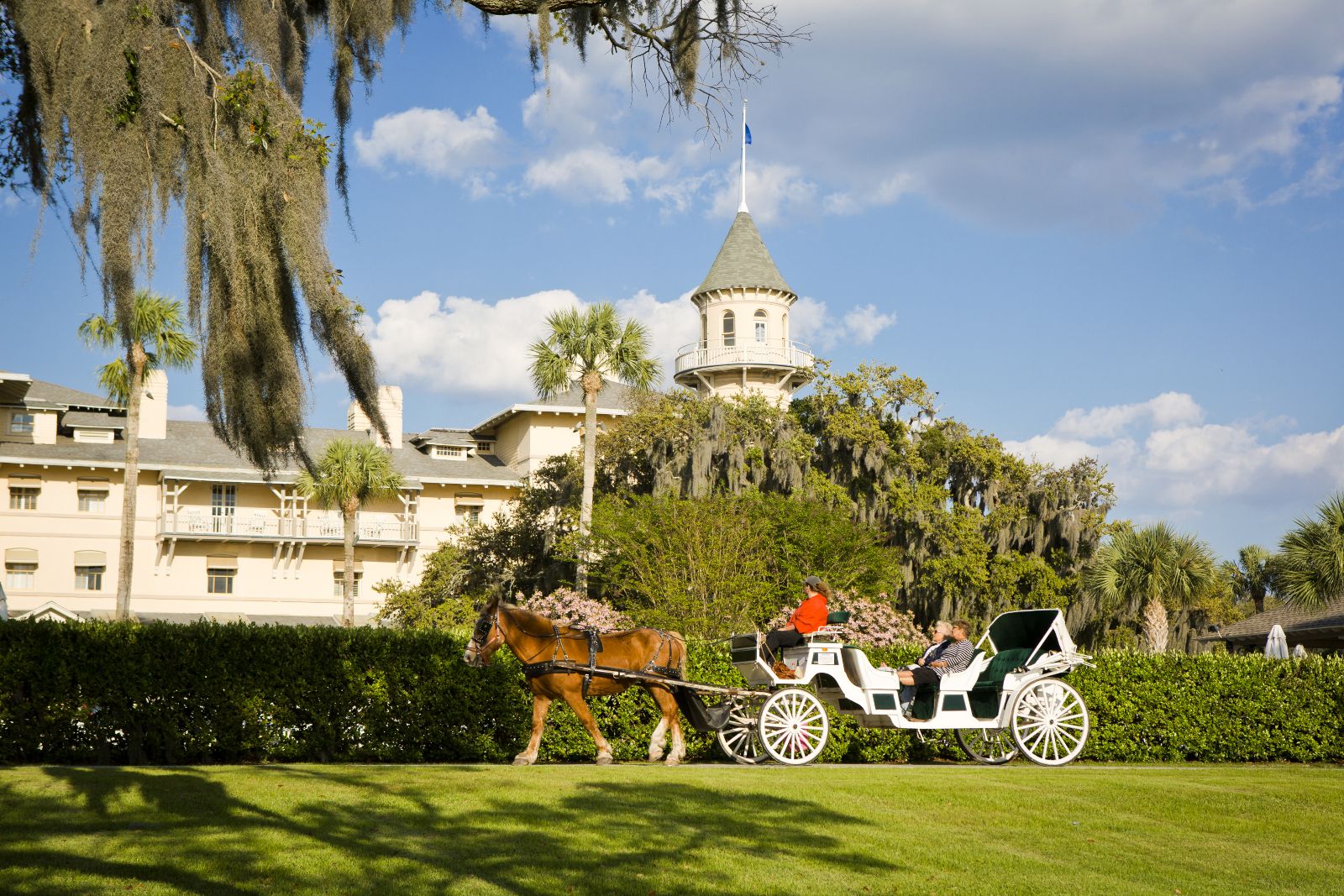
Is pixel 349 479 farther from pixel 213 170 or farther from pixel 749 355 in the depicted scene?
pixel 213 170

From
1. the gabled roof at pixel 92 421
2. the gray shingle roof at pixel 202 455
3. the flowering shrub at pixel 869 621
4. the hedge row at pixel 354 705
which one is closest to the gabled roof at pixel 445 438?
the gray shingle roof at pixel 202 455

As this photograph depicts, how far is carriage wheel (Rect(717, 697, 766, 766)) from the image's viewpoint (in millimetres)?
14594

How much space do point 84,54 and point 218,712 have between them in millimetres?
9704

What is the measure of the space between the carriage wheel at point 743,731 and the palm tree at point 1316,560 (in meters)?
21.9

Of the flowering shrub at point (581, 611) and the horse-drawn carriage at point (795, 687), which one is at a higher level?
the flowering shrub at point (581, 611)

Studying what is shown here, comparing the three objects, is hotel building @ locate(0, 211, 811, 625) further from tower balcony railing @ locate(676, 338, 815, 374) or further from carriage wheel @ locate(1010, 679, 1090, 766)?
carriage wheel @ locate(1010, 679, 1090, 766)

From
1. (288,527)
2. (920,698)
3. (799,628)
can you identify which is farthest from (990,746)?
(288,527)

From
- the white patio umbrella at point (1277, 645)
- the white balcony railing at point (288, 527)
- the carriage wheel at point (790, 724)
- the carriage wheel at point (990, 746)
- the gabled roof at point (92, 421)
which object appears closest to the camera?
the carriage wheel at point (790, 724)

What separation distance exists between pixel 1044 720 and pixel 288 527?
4034 cm

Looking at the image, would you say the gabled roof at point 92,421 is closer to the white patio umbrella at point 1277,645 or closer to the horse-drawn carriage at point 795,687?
the horse-drawn carriage at point 795,687

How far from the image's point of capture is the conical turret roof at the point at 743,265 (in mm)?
50812

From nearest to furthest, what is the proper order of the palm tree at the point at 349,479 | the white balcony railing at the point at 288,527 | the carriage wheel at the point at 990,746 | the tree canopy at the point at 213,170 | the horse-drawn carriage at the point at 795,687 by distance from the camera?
1. the tree canopy at the point at 213,170
2. the horse-drawn carriage at the point at 795,687
3. the carriage wheel at the point at 990,746
4. the palm tree at the point at 349,479
5. the white balcony railing at the point at 288,527

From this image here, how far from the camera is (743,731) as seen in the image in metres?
14.8

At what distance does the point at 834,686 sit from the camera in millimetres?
14180
